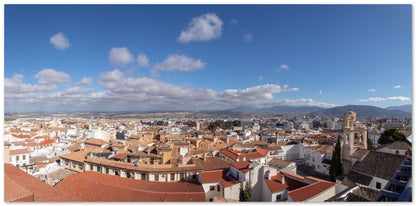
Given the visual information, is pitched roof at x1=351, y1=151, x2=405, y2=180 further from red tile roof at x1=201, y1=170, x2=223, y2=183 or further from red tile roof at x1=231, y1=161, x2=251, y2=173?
red tile roof at x1=201, y1=170, x2=223, y2=183

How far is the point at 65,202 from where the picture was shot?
13.0 feet

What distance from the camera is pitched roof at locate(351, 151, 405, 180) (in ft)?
26.4

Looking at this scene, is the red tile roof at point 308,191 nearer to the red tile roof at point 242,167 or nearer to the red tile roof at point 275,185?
the red tile roof at point 275,185

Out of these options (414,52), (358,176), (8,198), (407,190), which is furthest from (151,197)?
(358,176)

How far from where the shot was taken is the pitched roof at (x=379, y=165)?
8.05m

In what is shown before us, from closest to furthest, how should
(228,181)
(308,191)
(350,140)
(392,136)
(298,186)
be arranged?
(308,191) → (298,186) → (228,181) → (350,140) → (392,136)

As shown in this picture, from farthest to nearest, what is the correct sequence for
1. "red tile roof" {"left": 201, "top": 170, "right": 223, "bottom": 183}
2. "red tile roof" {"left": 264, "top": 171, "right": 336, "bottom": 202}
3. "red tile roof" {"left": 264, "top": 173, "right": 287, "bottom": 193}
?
"red tile roof" {"left": 201, "top": 170, "right": 223, "bottom": 183} < "red tile roof" {"left": 264, "top": 173, "right": 287, "bottom": 193} < "red tile roof" {"left": 264, "top": 171, "right": 336, "bottom": 202}

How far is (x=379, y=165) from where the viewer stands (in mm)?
8664

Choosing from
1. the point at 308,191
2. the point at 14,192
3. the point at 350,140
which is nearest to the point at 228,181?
the point at 308,191

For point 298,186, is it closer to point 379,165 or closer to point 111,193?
point 379,165

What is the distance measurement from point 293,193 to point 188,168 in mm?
5062

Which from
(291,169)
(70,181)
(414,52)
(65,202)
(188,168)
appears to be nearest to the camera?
(65,202)

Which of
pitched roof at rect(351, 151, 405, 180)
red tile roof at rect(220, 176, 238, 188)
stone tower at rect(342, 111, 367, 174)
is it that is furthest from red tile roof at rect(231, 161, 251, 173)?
stone tower at rect(342, 111, 367, 174)

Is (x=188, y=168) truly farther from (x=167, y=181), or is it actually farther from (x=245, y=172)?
(x=245, y=172)
